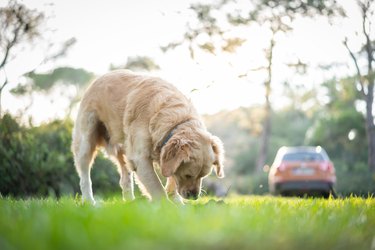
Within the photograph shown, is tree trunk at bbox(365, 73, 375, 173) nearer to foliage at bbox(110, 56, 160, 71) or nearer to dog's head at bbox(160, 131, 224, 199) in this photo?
foliage at bbox(110, 56, 160, 71)

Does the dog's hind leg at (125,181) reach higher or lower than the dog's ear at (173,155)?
lower

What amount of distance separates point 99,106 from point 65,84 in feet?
108

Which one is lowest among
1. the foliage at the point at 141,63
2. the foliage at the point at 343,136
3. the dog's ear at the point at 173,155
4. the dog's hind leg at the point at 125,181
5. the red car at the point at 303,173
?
the foliage at the point at 343,136

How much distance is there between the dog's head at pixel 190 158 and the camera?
5355mm

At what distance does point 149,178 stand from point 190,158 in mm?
579

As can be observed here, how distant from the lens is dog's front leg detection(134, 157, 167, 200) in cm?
568

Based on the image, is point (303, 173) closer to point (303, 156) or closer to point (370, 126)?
point (303, 156)

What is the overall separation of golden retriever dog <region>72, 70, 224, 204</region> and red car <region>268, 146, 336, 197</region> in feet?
37.3

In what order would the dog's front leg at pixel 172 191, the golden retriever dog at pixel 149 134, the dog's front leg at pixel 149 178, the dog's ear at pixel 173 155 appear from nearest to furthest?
the dog's ear at pixel 173 155 < the golden retriever dog at pixel 149 134 < the dog's front leg at pixel 149 178 < the dog's front leg at pixel 172 191

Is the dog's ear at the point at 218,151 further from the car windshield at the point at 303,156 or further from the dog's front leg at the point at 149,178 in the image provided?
the car windshield at the point at 303,156

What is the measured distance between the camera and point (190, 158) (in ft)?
18.0

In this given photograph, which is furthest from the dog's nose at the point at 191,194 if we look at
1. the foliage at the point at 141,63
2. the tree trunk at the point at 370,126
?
the foliage at the point at 141,63

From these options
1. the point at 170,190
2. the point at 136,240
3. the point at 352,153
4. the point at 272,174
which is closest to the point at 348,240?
the point at 136,240

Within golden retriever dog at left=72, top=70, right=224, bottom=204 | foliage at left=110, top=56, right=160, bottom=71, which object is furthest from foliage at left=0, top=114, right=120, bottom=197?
foliage at left=110, top=56, right=160, bottom=71
